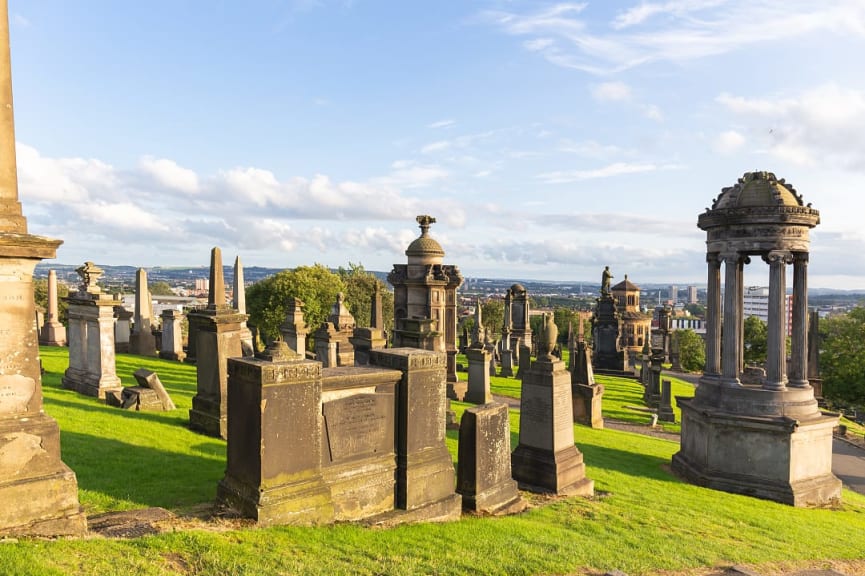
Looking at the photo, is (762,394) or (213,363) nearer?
(213,363)

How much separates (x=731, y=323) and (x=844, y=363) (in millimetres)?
32349

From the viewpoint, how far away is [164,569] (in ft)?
16.4

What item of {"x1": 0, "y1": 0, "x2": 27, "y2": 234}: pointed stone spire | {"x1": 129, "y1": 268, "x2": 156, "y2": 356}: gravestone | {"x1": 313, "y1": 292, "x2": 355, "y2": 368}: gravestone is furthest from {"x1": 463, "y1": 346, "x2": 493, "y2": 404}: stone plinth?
{"x1": 0, "y1": 0, "x2": 27, "y2": 234}: pointed stone spire

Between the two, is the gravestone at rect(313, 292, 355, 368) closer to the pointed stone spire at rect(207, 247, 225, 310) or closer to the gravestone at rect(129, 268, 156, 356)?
the pointed stone spire at rect(207, 247, 225, 310)

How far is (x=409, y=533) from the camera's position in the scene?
6.98 metres

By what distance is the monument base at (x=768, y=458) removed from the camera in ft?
40.2

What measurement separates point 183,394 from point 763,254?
1505cm

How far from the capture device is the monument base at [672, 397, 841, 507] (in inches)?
482

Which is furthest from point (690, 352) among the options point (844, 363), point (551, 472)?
point (551, 472)

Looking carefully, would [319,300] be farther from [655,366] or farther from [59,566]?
[59,566]

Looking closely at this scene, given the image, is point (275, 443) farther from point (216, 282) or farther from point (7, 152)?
point (216, 282)

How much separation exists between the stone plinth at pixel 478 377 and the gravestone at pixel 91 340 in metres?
11.4

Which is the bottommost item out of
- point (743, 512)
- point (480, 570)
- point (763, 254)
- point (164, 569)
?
point (743, 512)

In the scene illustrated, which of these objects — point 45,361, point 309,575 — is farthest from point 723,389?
point 45,361
